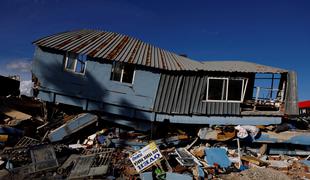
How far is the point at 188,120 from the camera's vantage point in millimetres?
15109

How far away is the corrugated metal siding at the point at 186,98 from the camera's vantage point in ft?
49.3

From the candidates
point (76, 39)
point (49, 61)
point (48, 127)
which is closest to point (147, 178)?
point (48, 127)

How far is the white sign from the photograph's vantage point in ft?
35.1

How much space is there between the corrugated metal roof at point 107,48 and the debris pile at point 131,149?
341cm

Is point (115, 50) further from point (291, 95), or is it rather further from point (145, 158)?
point (291, 95)

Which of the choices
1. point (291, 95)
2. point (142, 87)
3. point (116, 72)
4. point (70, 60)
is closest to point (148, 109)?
point (142, 87)

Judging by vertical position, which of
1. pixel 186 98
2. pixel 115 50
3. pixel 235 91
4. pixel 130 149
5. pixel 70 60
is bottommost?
pixel 130 149

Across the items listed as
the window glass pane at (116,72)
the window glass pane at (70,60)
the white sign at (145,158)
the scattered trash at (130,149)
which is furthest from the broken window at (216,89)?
the window glass pane at (70,60)

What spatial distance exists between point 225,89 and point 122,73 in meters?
5.96

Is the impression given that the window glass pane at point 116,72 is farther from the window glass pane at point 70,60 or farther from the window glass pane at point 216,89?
the window glass pane at point 216,89

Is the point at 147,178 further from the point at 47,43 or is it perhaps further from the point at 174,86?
the point at 47,43

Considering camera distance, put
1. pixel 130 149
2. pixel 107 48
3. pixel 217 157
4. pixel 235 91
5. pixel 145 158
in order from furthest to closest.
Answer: pixel 107 48 → pixel 235 91 → pixel 130 149 → pixel 217 157 → pixel 145 158

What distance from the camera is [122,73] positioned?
48.8 feet

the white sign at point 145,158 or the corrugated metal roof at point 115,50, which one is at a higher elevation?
the corrugated metal roof at point 115,50
